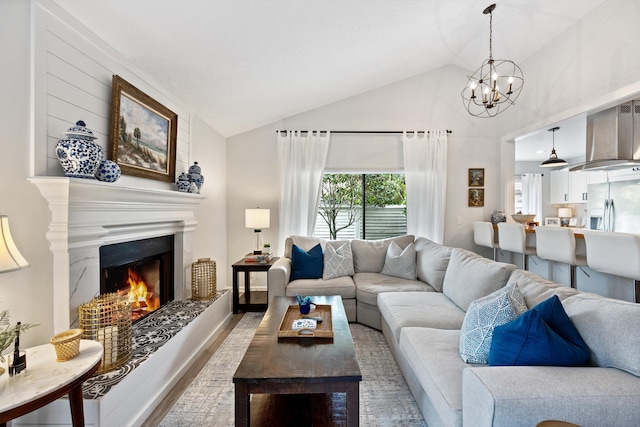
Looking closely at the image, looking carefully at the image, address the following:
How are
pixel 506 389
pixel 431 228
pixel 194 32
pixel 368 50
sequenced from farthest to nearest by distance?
pixel 431 228 → pixel 368 50 → pixel 194 32 → pixel 506 389

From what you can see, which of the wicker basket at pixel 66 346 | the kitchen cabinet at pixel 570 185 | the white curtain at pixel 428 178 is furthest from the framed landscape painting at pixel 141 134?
the kitchen cabinet at pixel 570 185

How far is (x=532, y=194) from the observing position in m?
7.05

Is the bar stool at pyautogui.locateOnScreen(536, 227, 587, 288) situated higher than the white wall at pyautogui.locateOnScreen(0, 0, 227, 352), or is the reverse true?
the white wall at pyautogui.locateOnScreen(0, 0, 227, 352)

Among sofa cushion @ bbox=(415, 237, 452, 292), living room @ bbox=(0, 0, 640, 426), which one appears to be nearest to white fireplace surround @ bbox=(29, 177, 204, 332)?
living room @ bbox=(0, 0, 640, 426)

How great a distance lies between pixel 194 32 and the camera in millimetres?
2119

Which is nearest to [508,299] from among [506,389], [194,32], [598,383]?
[598,383]

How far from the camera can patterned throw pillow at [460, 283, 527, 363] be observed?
1534 mm

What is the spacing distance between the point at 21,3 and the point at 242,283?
3625mm

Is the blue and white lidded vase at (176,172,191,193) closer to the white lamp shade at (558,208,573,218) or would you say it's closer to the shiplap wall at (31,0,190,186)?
the shiplap wall at (31,0,190,186)

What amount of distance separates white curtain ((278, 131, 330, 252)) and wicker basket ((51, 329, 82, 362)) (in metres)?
3.02

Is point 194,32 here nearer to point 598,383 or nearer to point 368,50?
point 368,50

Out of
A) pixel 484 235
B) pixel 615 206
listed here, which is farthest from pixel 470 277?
pixel 615 206

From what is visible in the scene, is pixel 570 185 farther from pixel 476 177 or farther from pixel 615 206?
pixel 476 177

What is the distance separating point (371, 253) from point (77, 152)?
10.1 ft
